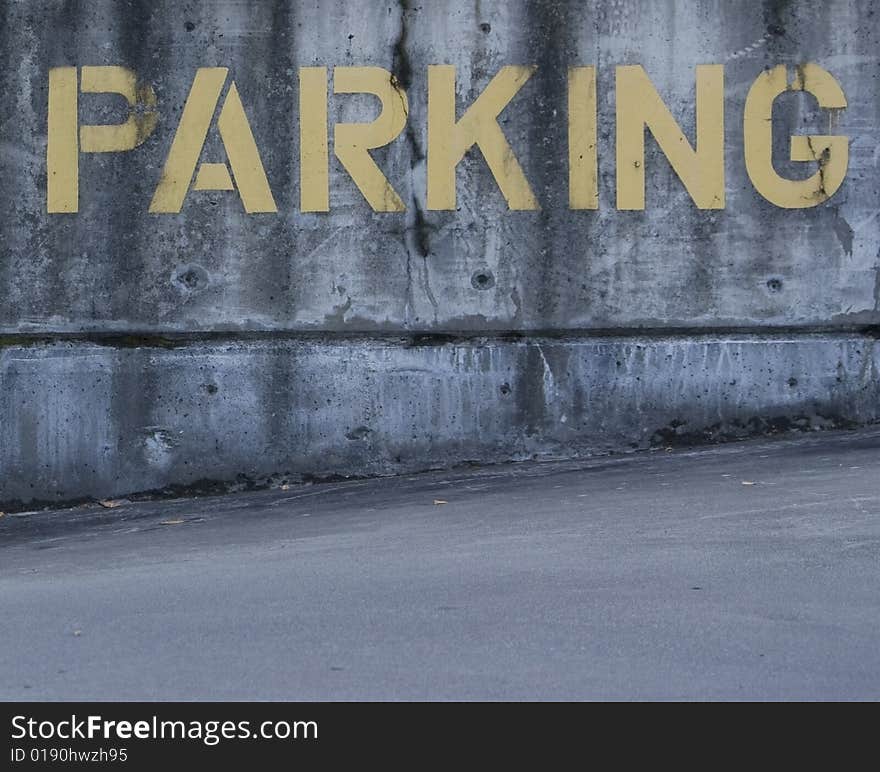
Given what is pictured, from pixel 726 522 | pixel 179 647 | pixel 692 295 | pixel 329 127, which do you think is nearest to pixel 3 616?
pixel 179 647

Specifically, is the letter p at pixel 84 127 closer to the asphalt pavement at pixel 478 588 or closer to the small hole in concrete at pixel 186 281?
the small hole in concrete at pixel 186 281

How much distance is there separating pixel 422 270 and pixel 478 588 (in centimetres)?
357

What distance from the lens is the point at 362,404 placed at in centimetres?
828

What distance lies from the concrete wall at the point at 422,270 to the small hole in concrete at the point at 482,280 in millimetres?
12

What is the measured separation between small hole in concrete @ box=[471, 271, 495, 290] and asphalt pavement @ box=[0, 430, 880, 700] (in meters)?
1.19

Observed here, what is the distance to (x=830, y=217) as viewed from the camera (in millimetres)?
8492

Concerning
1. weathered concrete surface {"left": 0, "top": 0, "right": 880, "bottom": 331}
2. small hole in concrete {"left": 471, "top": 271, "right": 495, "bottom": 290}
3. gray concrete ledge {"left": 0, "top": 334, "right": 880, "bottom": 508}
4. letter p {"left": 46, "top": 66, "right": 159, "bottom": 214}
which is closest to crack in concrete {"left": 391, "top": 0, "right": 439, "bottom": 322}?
weathered concrete surface {"left": 0, "top": 0, "right": 880, "bottom": 331}

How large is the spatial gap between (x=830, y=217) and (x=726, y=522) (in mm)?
3074

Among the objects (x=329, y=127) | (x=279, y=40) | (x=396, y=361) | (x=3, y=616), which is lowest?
(x=3, y=616)

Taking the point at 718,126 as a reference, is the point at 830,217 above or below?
below

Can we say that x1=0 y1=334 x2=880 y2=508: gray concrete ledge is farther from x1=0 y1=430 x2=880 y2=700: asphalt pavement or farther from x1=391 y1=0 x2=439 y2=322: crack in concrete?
x1=391 y1=0 x2=439 y2=322: crack in concrete

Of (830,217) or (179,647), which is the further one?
(830,217)

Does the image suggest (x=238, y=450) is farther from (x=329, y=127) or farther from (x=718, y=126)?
(x=718, y=126)

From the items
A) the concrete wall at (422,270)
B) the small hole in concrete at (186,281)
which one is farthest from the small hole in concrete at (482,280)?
the small hole in concrete at (186,281)
